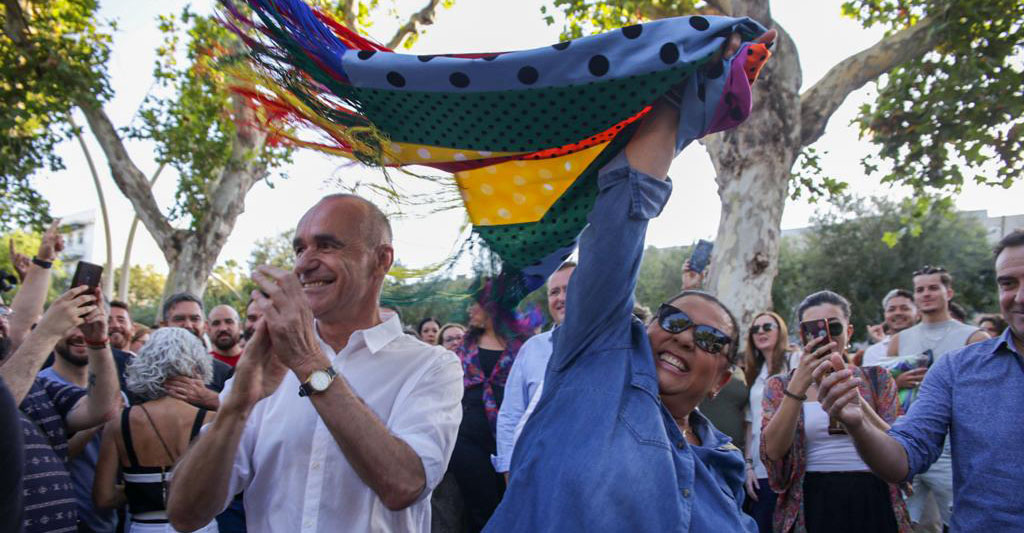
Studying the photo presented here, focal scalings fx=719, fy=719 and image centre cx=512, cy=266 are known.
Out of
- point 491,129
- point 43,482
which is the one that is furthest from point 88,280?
point 491,129

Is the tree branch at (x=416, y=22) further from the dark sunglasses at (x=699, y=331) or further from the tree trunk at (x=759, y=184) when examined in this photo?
the dark sunglasses at (x=699, y=331)

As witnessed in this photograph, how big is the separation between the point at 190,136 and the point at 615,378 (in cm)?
1360

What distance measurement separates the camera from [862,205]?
2741cm

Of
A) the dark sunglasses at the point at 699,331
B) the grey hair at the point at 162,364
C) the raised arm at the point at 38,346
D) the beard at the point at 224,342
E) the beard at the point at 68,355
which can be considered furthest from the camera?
the beard at the point at 224,342

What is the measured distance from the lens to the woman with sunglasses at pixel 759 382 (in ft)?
16.2

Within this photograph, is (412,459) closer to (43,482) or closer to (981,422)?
(43,482)

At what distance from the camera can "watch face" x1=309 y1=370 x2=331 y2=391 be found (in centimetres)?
197

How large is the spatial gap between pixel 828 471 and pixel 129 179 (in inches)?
526

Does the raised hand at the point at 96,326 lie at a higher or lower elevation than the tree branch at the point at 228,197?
lower

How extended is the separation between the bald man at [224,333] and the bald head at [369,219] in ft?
13.8

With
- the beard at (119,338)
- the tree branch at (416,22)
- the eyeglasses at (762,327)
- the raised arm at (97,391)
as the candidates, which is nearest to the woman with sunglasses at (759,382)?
the eyeglasses at (762,327)

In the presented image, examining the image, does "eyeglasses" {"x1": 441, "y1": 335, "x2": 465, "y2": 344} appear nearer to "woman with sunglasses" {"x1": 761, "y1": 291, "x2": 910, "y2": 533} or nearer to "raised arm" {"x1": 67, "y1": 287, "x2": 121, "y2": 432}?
"woman with sunglasses" {"x1": 761, "y1": 291, "x2": 910, "y2": 533}

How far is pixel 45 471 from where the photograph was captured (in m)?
3.05

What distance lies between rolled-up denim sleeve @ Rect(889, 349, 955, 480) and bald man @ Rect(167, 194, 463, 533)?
1878 mm
